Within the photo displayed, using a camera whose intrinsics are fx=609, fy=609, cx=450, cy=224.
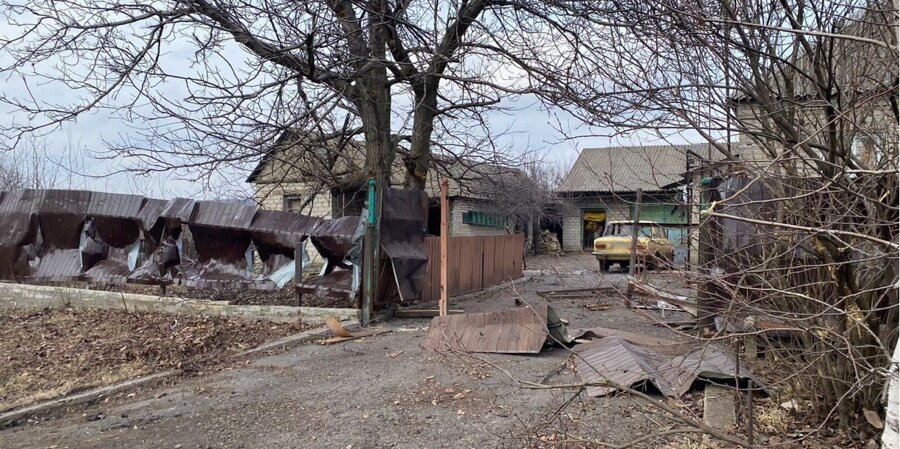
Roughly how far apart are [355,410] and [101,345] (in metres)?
4.12

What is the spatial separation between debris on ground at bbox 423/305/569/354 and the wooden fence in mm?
3399

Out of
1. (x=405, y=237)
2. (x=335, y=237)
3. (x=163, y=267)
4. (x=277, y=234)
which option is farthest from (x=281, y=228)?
(x=163, y=267)

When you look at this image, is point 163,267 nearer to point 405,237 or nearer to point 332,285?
point 332,285

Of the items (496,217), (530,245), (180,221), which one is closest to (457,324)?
(180,221)

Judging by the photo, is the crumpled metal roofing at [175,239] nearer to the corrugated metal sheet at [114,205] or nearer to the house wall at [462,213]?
the corrugated metal sheet at [114,205]

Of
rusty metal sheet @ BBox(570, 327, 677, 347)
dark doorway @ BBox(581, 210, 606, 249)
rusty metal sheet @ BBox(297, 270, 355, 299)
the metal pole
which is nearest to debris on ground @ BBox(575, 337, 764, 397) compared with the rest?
rusty metal sheet @ BBox(570, 327, 677, 347)

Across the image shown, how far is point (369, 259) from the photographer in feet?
29.3

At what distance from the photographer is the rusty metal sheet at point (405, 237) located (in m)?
9.32

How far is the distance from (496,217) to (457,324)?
20700 millimetres

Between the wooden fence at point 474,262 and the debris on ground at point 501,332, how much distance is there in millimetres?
3399

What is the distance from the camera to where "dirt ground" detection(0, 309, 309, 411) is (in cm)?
599

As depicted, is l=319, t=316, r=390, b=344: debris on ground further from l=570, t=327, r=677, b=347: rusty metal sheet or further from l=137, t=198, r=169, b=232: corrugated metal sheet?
l=137, t=198, r=169, b=232: corrugated metal sheet

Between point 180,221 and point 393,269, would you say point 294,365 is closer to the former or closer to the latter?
point 393,269

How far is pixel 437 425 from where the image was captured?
4.62m
